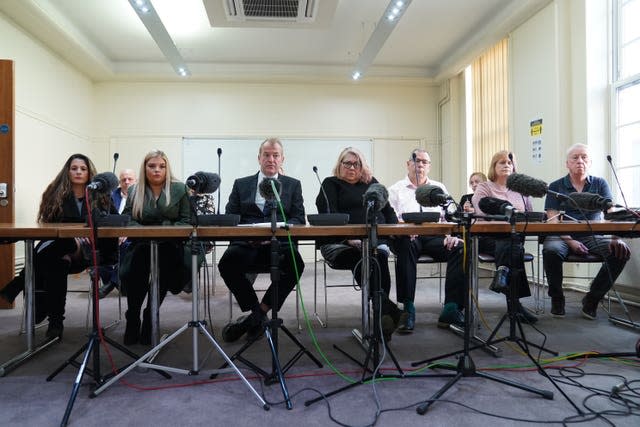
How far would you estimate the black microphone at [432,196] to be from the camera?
5.25 feet

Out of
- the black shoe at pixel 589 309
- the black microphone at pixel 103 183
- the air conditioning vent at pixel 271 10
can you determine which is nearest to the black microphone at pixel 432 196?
the black microphone at pixel 103 183

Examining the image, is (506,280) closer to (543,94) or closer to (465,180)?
Result: (543,94)

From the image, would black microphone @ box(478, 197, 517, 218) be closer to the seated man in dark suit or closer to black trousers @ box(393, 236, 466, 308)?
black trousers @ box(393, 236, 466, 308)

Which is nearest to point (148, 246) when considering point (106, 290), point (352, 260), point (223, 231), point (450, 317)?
point (223, 231)

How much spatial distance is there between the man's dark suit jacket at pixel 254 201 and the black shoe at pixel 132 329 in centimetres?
78

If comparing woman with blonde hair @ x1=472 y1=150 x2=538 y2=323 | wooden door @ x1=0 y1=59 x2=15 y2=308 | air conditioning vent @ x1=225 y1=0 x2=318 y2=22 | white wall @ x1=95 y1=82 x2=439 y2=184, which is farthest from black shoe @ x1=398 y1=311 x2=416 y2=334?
white wall @ x1=95 y1=82 x2=439 y2=184

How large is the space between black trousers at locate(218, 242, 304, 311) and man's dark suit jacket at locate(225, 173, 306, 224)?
0.29m

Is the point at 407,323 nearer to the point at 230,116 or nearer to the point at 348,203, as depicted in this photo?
the point at 348,203

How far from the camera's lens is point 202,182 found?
1593 mm

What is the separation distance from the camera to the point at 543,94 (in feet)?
12.9

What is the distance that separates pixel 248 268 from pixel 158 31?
3.15 m

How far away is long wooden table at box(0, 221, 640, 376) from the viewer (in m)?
1.65

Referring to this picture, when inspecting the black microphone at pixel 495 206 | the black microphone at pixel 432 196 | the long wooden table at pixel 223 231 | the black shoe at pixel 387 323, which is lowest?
the black shoe at pixel 387 323

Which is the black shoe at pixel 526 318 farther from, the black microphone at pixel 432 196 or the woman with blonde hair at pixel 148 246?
the woman with blonde hair at pixel 148 246
